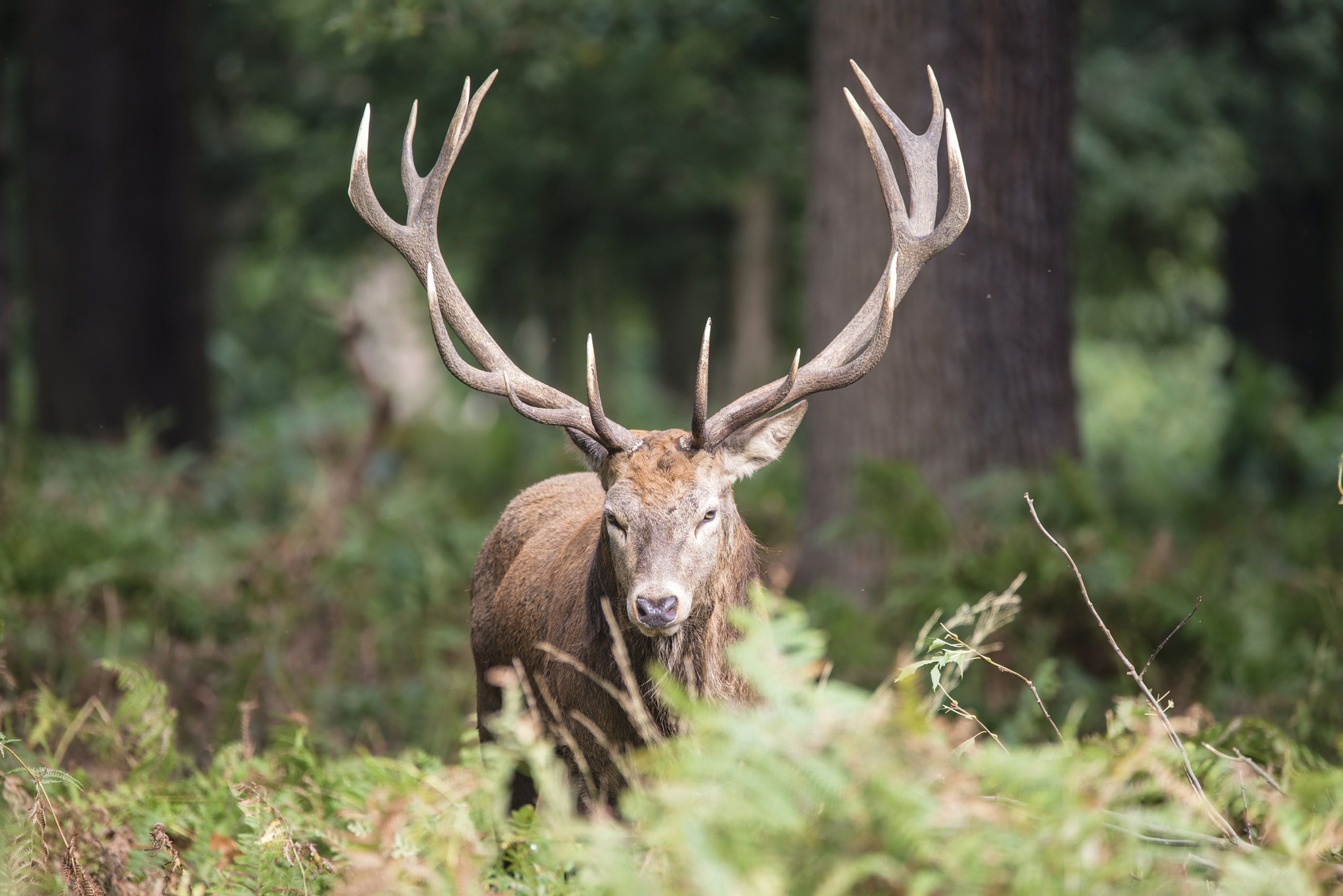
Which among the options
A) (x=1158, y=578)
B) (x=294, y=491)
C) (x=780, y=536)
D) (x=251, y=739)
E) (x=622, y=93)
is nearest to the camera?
(x=251, y=739)

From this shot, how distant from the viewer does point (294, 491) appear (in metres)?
10.6

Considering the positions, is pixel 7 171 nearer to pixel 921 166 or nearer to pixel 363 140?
pixel 363 140

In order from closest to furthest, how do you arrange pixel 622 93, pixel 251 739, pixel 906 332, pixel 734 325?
pixel 251 739 < pixel 906 332 < pixel 622 93 < pixel 734 325

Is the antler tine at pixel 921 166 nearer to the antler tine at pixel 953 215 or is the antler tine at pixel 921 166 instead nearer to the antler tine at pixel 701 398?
the antler tine at pixel 953 215

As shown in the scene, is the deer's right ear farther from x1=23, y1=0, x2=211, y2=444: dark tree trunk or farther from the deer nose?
x1=23, y1=0, x2=211, y2=444: dark tree trunk

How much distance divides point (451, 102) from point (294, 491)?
3865mm

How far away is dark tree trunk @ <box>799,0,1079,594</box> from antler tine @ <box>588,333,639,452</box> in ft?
8.93

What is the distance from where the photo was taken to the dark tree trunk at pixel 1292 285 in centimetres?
1513

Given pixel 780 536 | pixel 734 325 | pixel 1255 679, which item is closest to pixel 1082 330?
pixel 734 325

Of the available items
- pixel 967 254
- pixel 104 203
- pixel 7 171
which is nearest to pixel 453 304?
pixel 967 254

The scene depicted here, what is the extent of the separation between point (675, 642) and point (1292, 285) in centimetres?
1336

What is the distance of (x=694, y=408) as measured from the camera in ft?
15.1

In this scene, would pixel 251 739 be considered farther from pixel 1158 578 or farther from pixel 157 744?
pixel 1158 578

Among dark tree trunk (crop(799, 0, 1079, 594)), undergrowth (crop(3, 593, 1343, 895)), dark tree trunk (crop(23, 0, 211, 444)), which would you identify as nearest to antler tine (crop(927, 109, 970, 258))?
undergrowth (crop(3, 593, 1343, 895))
